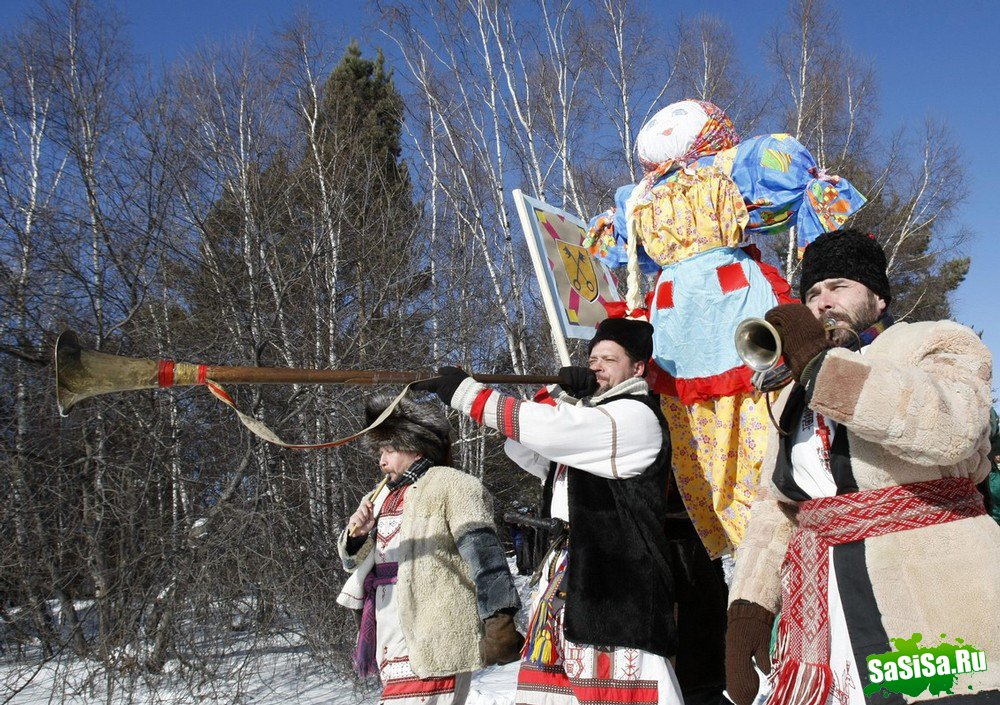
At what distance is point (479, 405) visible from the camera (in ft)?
8.80

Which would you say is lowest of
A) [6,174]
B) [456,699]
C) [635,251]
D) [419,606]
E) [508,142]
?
[456,699]

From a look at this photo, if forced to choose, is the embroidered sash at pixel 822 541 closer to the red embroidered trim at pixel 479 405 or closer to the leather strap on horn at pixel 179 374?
the red embroidered trim at pixel 479 405

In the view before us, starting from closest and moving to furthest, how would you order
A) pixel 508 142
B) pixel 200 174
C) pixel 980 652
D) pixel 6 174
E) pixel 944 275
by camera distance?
pixel 980 652 < pixel 6 174 < pixel 200 174 < pixel 508 142 < pixel 944 275

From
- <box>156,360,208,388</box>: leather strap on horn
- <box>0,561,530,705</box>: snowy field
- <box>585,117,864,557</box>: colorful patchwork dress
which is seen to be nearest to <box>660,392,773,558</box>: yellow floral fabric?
<box>585,117,864,557</box>: colorful patchwork dress

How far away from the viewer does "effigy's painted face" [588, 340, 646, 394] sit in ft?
9.83

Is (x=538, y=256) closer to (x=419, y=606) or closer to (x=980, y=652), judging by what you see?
(x=419, y=606)

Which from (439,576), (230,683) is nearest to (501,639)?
(439,576)

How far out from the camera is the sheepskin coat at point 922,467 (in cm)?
161

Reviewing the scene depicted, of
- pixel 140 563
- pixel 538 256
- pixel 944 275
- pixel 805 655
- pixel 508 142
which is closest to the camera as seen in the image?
pixel 805 655

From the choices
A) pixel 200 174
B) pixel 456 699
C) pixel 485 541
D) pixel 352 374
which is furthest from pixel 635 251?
pixel 200 174

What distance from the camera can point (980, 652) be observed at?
1.60m

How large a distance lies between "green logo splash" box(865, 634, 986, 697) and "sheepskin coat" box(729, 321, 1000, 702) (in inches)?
0.5

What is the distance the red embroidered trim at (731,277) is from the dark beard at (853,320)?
4.13 ft

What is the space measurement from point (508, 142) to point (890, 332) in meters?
10.5
